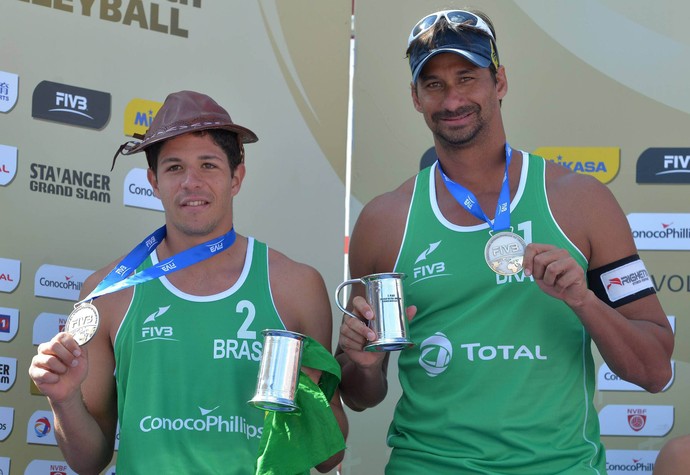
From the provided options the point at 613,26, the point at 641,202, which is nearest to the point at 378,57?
the point at 613,26

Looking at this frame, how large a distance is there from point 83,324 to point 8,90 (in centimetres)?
138

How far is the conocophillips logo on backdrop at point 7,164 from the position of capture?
3.92 m

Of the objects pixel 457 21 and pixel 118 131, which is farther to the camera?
pixel 118 131

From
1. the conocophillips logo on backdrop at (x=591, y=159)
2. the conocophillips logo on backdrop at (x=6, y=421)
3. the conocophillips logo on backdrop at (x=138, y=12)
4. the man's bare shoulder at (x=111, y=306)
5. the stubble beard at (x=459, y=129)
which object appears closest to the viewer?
the stubble beard at (x=459, y=129)

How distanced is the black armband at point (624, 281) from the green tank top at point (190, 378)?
3.37ft

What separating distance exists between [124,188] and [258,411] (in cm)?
142

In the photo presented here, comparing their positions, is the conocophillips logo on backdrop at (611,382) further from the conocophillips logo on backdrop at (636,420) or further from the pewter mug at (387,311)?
the pewter mug at (387,311)

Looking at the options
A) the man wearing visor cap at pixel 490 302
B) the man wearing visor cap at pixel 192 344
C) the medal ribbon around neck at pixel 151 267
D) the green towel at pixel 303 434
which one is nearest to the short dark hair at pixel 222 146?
the man wearing visor cap at pixel 192 344

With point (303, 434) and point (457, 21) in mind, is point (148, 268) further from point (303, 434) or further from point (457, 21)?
point (457, 21)

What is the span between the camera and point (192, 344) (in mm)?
3230

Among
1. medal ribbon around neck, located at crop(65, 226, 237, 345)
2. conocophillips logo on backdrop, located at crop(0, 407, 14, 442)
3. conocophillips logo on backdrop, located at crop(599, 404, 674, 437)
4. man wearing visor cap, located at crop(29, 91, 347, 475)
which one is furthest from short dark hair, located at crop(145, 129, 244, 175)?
conocophillips logo on backdrop, located at crop(599, 404, 674, 437)

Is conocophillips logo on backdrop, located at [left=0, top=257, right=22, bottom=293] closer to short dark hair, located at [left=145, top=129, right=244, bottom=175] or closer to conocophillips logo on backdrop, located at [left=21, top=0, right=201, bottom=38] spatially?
short dark hair, located at [left=145, top=129, right=244, bottom=175]

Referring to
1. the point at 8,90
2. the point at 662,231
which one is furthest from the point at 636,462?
the point at 8,90

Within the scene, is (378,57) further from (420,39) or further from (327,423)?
(327,423)
